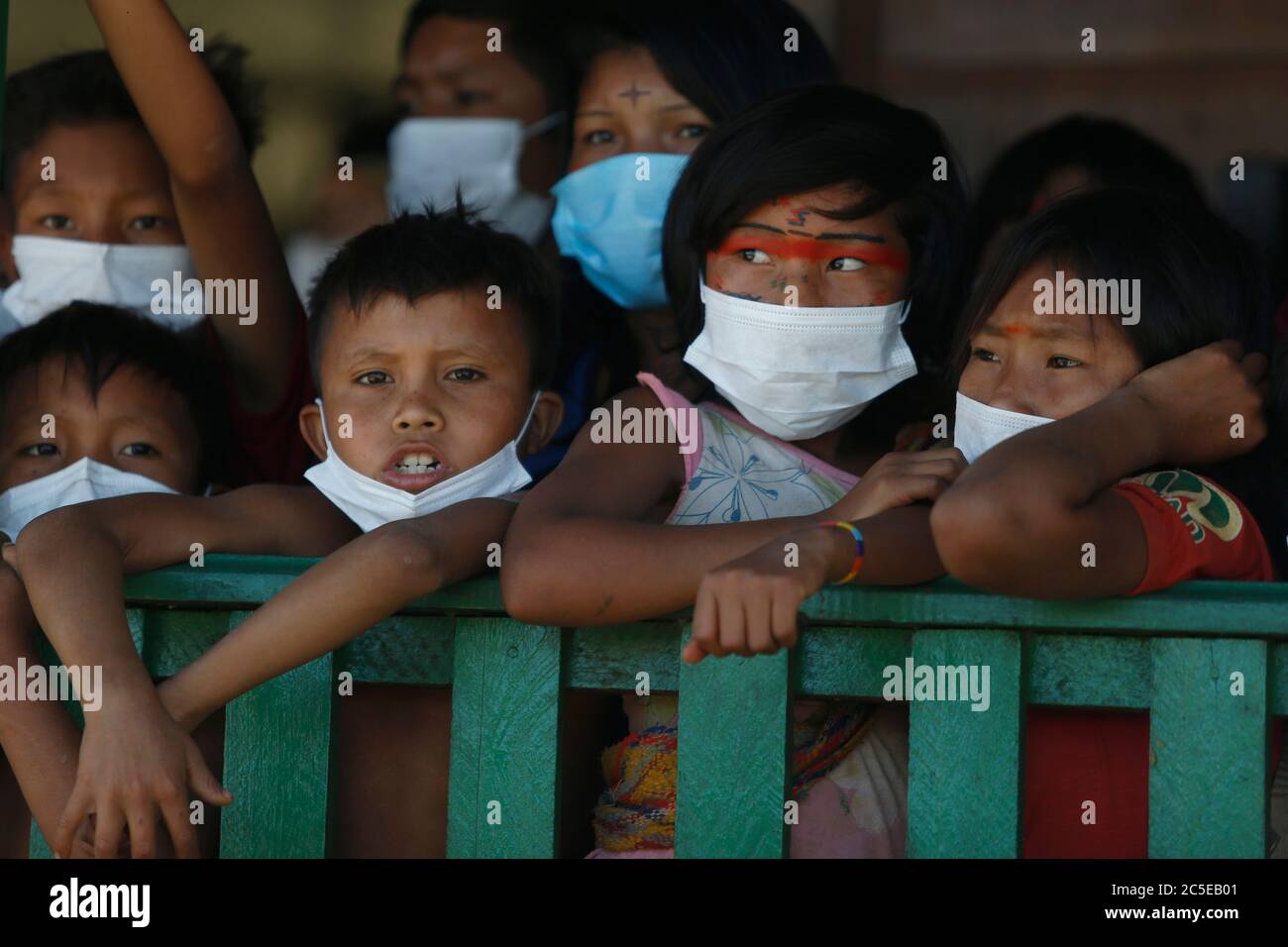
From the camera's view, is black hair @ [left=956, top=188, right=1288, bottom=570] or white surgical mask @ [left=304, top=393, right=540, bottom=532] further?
white surgical mask @ [left=304, top=393, right=540, bottom=532]

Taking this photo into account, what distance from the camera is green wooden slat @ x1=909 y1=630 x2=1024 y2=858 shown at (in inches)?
92.4

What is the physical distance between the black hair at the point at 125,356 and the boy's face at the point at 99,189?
242 millimetres

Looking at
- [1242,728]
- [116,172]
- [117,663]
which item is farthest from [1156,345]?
[116,172]

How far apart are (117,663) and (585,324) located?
1583 mm

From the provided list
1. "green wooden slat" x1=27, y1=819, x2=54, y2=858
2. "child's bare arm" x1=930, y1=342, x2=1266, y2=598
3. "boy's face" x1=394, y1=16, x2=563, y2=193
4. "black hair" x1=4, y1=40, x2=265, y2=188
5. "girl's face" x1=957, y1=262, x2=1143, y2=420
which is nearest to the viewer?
"child's bare arm" x1=930, y1=342, x2=1266, y2=598

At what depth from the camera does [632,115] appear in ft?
12.4

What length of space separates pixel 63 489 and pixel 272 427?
54 cm

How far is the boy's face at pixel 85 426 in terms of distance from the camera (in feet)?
11.1

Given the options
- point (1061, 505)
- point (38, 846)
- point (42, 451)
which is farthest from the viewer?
point (42, 451)

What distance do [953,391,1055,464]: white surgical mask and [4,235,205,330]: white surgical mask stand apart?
1784mm

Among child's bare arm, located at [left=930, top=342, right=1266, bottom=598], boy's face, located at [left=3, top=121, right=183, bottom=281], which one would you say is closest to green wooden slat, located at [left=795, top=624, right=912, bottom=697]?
child's bare arm, located at [left=930, top=342, right=1266, bottom=598]

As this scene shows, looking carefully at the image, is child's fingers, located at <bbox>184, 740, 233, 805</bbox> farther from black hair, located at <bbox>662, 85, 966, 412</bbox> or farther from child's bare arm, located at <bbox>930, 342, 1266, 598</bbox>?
black hair, located at <bbox>662, 85, 966, 412</bbox>

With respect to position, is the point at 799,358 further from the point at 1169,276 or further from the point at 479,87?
the point at 479,87

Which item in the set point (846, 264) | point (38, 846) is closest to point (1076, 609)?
point (846, 264)
